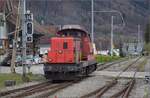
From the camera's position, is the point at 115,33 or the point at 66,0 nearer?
the point at 66,0

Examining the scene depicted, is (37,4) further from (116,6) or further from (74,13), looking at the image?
(116,6)

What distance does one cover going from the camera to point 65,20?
142m

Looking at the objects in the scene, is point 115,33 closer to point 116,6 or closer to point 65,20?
point 116,6

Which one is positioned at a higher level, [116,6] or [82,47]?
[116,6]

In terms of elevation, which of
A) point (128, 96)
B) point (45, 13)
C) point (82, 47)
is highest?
point (45, 13)

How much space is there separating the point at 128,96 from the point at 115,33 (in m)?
147

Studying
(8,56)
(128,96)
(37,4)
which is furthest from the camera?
(37,4)

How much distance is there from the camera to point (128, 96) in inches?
969

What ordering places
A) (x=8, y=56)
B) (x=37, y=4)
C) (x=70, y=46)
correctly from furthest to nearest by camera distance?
(x=37, y=4) < (x=8, y=56) < (x=70, y=46)

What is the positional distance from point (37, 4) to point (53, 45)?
7787 centimetres

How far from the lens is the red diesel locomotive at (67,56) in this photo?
115 ft

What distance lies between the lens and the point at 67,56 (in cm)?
3591

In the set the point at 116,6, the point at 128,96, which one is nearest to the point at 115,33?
the point at 116,6

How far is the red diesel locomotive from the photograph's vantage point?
3491 centimetres
